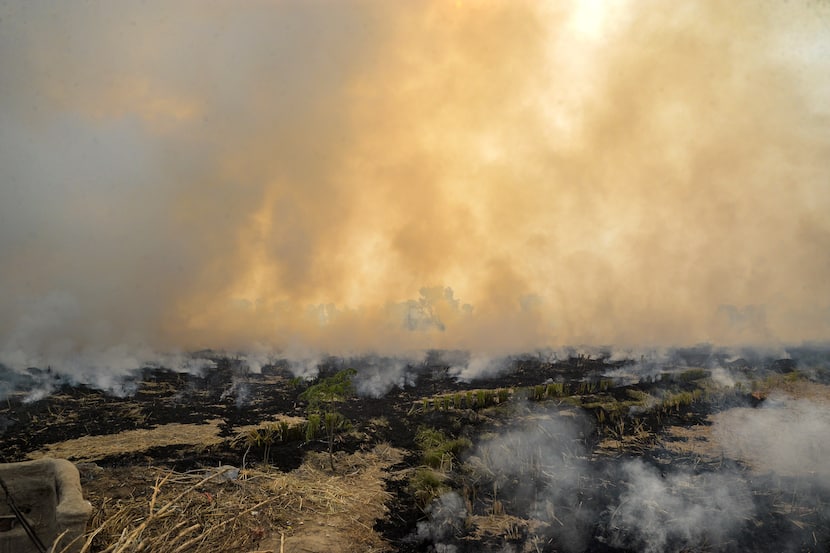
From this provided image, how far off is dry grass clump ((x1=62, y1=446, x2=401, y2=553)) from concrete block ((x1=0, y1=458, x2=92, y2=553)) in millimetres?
908

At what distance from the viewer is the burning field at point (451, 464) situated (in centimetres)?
1184

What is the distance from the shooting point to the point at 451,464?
58.4 ft

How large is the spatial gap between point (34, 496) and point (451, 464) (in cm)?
1330

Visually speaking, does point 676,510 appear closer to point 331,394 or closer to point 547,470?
point 547,470

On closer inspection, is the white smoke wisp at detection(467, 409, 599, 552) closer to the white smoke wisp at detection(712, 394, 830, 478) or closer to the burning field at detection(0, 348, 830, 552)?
the burning field at detection(0, 348, 830, 552)

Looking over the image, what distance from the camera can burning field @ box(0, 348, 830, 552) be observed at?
11844 mm

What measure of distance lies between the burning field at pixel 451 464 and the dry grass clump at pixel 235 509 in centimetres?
6

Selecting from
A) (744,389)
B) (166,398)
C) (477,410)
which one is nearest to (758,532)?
(477,410)

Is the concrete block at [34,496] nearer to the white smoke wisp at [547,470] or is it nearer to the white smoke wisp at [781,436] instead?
the white smoke wisp at [547,470]

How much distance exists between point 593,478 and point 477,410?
12380mm

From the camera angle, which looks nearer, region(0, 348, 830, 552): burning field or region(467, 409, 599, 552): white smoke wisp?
region(0, 348, 830, 552): burning field

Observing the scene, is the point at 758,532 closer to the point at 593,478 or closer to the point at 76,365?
the point at 593,478

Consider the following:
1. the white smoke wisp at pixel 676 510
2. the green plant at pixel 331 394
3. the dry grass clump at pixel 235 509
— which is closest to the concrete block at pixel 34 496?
the dry grass clump at pixel 235 509

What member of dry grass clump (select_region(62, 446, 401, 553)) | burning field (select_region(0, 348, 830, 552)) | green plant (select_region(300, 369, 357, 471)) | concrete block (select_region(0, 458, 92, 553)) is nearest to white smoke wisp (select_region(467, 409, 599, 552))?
burning field (select_region(0, 348, 830, 552))
